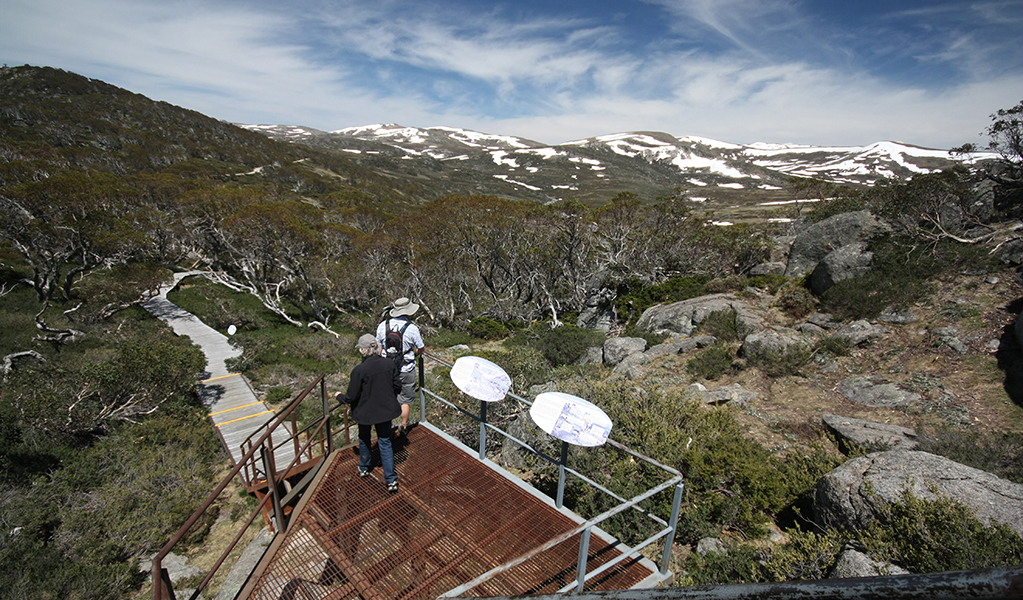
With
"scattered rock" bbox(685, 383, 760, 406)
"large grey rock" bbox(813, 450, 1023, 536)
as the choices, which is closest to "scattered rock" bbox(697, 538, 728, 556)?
"large grey rock" bbox(813, 450, 1023, 536)

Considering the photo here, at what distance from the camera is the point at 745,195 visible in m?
116

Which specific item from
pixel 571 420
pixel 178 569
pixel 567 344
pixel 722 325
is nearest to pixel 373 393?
pixel 571 420

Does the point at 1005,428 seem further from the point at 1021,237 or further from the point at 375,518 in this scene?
the point at 375,518

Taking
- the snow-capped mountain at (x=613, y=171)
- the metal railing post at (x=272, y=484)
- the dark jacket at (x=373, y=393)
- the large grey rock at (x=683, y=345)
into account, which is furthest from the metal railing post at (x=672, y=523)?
the snow-capped mountain at (x=613, y=171)

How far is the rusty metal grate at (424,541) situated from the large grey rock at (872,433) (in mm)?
5567

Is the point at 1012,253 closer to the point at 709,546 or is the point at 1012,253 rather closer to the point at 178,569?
the point at 709,546

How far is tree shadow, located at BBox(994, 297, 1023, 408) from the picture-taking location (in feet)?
27.3

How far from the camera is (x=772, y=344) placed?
40.6 ft

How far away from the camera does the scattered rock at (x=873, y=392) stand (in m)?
9.12

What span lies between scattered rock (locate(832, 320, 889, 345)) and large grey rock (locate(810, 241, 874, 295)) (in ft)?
9.14

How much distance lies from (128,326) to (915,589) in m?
26.5

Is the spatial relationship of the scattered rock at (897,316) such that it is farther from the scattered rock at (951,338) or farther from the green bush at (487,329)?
the green bush at (487,329)

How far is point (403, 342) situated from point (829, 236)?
19.0 meters

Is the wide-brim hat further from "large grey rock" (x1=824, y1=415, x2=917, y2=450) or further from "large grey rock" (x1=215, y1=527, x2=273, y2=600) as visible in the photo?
"large grey rock" (x1=824, y1=415, x2=917, y2=450)
